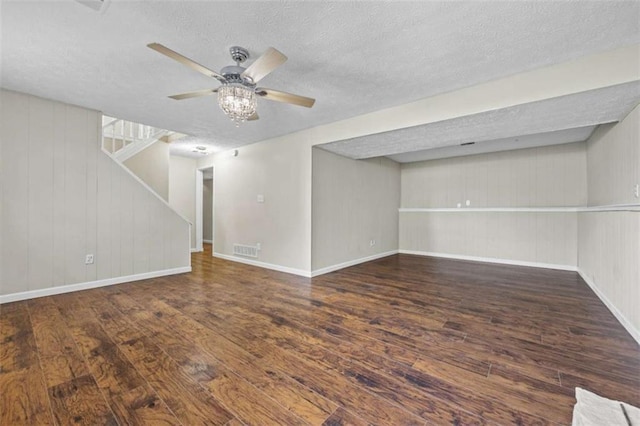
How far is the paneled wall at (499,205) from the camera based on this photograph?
15.9 ft

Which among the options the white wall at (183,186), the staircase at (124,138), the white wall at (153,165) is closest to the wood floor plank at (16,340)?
the white wall at (153,165)

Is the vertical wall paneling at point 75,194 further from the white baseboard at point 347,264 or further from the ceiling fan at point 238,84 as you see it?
the white baseboard at point 347,264

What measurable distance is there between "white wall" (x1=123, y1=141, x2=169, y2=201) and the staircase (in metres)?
0.13

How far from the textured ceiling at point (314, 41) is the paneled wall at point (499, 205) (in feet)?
11.8

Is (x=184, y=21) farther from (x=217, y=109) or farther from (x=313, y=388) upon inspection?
(x=313, y=388)

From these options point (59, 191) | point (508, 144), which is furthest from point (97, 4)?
point (508, 144)

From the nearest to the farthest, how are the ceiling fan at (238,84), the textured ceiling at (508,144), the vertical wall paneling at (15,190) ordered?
the ceiling fan at (238,84) → the vertical wall paneling at (15,190) → the textured ceiling at (508,144)

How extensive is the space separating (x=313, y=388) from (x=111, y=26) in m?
2.91

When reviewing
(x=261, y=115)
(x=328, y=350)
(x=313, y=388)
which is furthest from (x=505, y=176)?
(x=313, y=388)

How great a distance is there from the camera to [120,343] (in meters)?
2.14

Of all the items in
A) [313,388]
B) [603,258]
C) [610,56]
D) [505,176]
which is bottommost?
[313,388]

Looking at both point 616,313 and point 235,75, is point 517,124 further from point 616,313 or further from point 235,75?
point 235,75

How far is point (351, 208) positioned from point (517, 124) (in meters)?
2.87

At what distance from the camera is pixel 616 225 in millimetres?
2746
